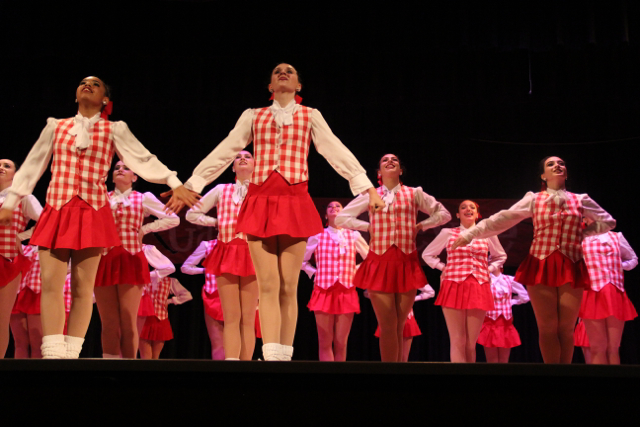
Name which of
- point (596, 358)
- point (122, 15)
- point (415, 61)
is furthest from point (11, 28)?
point (596, 358)

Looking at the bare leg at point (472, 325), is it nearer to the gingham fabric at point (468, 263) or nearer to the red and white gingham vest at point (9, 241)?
the gingham fabric at point (468, 263)

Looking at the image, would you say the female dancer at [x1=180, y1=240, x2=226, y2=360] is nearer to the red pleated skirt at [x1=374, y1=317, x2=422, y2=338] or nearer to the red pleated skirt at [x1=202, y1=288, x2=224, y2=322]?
the red pleated skirt at [x1=202, y1=288, x2=224, y2=322]

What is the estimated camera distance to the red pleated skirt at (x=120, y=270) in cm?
402

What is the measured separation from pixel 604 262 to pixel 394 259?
2371 mm

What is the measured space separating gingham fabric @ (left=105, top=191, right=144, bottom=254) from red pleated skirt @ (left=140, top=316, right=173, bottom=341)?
186cm

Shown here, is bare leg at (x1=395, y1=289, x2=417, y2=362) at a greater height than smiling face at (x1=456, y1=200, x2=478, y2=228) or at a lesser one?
lesser

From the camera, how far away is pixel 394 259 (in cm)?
423

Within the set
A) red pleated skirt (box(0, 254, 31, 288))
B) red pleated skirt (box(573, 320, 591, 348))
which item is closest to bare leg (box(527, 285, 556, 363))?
red pleated skirt (box(573, 320, 591, 348))

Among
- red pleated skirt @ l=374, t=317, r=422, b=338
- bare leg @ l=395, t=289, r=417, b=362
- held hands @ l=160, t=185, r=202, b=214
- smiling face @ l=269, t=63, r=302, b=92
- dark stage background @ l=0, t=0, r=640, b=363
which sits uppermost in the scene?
dark stage background @ l=0, t=0, r=640, b=363

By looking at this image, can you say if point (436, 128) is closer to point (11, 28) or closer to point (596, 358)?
point (596, 358)

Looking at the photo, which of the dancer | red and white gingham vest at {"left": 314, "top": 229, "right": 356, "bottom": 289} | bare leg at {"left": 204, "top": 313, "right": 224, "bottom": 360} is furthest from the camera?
the dancer

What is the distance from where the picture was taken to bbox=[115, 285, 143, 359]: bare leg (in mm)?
4043

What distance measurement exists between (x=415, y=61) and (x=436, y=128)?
3.78 feet

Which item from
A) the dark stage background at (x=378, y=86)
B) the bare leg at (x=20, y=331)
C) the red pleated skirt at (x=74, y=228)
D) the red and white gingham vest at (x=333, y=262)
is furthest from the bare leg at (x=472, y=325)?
the bare leg at (x=20, y=331)
